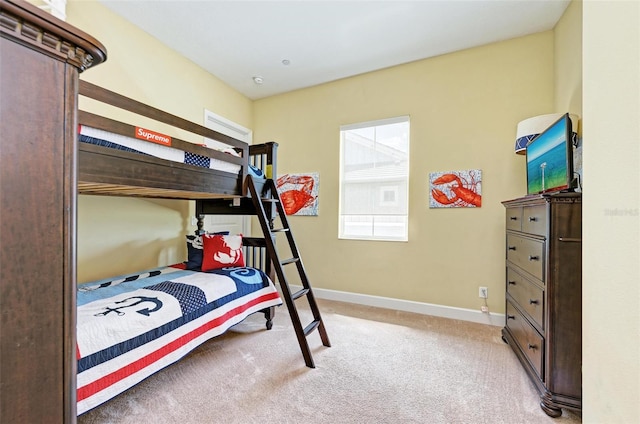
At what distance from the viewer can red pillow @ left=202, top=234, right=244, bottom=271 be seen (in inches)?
102

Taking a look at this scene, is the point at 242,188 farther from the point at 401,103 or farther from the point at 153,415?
the point at 401,103

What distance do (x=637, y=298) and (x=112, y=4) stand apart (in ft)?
11.3

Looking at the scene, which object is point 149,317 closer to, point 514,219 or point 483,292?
point 514,219

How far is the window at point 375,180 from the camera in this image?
3148 millimetres

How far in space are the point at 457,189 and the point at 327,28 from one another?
1.98 meters

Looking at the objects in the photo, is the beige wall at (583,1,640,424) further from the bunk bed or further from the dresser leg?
the bunk bed

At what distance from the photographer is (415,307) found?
9.84 ft

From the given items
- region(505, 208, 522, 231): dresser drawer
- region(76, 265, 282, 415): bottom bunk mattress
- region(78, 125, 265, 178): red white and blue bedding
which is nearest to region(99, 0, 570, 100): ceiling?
region(78, 125, 265, 178): red white and blue bedding

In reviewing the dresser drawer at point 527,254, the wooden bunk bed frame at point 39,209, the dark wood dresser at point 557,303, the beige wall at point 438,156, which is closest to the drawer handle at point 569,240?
the dark wood dresser at point 557,303

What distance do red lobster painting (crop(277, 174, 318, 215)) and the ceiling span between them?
1279mm

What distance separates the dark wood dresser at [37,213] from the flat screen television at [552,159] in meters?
2.22

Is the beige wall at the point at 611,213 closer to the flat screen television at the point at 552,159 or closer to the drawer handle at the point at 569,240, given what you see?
the drawer handle at the point at 569,240

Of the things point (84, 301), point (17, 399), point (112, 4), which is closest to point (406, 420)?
point (17, 399)

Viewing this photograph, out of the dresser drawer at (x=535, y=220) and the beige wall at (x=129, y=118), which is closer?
the dresser drawer at (x=535, y=220)
